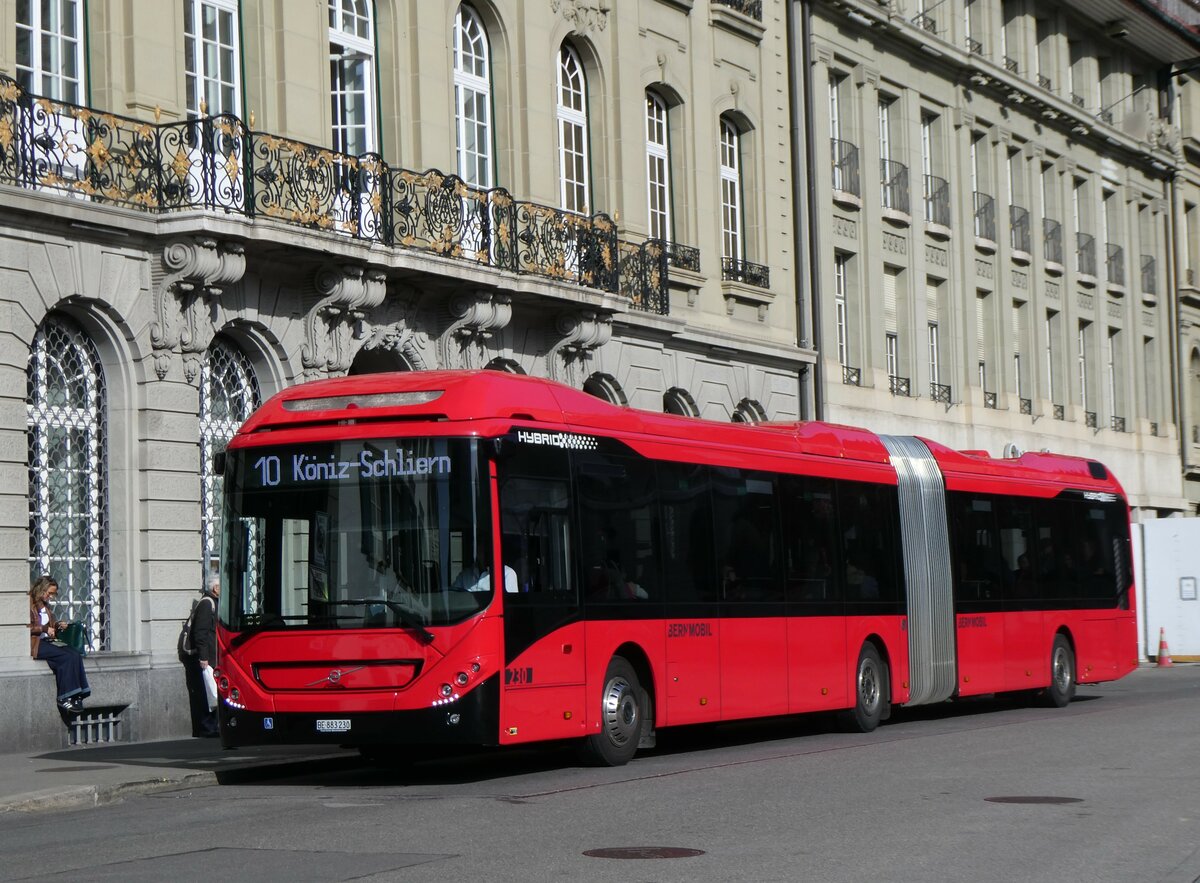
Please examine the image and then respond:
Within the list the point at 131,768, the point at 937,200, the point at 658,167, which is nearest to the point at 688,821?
the point at 131,768

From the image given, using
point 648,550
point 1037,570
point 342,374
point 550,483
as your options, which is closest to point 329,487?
point 550,483

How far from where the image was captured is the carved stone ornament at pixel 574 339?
26703 millimetres

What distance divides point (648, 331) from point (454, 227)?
5.41 metres

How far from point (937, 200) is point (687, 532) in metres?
23.1

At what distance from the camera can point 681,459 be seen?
59.7 feet

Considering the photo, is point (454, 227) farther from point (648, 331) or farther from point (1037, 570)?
point (1037, 570)

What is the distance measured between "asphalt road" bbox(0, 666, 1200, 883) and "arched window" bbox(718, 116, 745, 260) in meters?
15.1

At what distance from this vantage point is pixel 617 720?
658 inches

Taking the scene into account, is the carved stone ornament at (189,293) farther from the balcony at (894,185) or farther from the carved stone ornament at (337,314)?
the balcony at (894,185)

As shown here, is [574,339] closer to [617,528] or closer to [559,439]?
[617,528]

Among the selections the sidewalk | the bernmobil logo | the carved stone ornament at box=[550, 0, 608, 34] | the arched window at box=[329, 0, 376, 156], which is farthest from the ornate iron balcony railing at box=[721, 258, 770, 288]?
the bernmobil logo

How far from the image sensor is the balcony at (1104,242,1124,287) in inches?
1919

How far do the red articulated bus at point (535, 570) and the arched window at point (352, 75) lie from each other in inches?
283

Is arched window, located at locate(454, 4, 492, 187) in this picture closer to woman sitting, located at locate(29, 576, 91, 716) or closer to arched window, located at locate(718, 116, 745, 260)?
arched window, located at locate(718, 116, 745, 260)
